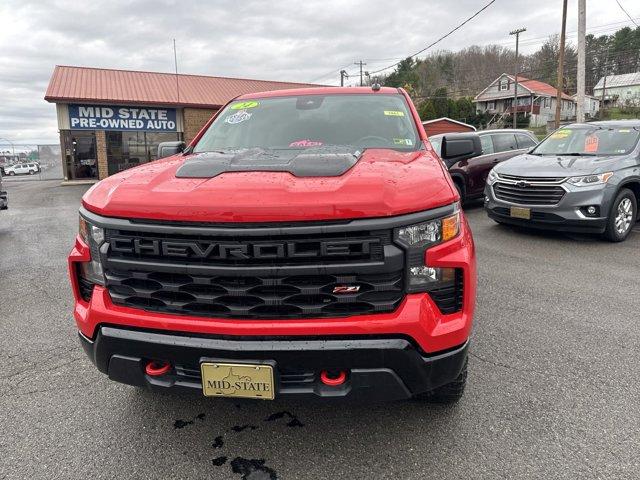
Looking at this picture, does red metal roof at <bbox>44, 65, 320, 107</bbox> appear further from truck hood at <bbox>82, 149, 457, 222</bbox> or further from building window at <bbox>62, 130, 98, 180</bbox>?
truck hood at <bbox>82, 149, 457, 222</bbox>

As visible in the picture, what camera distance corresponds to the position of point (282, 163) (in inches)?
88.1

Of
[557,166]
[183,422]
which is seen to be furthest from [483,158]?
[183,422]

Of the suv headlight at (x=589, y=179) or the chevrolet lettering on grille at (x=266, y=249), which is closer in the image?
the chevrolet lettering on grille at (x=266, y=249)

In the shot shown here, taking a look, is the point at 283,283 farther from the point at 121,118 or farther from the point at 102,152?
the point at 121,118

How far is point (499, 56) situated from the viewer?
63.3 m

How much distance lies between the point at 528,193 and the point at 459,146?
3.79 metres

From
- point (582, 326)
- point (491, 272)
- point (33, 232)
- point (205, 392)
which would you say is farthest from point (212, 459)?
point (33, 232)

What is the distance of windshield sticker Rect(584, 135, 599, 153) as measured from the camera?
7020mm

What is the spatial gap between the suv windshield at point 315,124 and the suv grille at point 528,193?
3.80 metres

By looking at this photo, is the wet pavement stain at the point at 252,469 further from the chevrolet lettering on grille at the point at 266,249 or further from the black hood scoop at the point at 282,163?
the black hood scoop at the point at 282,163

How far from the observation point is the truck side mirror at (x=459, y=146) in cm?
340

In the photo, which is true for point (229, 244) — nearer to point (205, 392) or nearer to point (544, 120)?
point (205, 392)

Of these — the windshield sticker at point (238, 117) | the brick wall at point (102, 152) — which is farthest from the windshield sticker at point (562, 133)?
the brick wall at point (102, 152)

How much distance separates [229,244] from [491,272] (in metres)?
4.08
